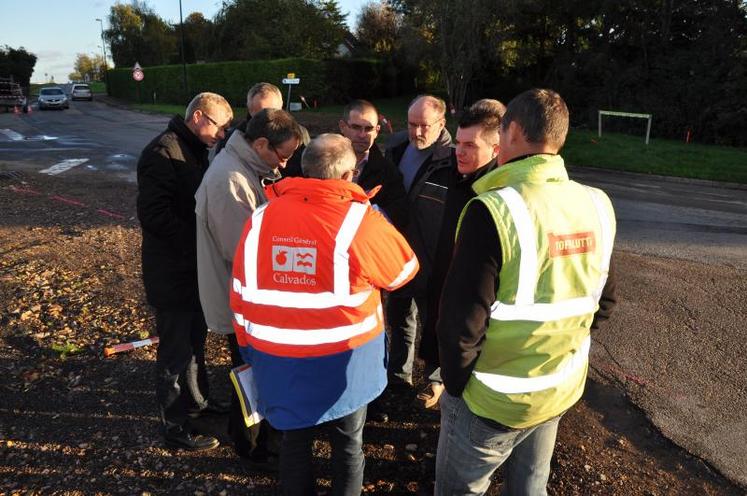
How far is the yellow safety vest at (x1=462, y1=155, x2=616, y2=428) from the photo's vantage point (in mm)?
1678

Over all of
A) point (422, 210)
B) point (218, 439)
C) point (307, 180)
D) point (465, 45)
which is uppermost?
point (465, 45)

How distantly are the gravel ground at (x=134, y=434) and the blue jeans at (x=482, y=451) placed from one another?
0.95 meters

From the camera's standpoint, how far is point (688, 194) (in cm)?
1174

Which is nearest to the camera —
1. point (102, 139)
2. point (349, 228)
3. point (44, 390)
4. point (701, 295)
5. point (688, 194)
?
point (349, 228)

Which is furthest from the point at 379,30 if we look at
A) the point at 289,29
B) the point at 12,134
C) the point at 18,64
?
the point at 18,64

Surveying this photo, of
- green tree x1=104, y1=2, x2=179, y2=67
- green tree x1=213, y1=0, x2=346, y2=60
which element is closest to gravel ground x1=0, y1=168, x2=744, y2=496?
green tree x1=213, y1=0, x2=346, y2=60

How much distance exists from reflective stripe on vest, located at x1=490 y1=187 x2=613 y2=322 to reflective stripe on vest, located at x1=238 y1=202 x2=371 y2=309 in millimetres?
625

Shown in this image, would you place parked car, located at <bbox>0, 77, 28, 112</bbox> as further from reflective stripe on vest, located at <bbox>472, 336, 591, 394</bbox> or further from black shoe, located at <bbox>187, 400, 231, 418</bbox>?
reflective stripe on vest, located at <bbox>472, 336, 591, 394</bbox>

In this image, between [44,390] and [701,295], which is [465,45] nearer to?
[701,295]

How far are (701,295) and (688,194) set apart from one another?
697 cm

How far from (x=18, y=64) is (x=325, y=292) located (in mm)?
65041

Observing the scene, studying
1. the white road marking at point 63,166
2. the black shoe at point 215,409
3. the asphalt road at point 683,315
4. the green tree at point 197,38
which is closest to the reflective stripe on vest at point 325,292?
the black shoe at point 215,409

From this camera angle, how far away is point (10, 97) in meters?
34.1

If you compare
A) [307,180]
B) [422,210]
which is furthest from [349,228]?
[422,210]
